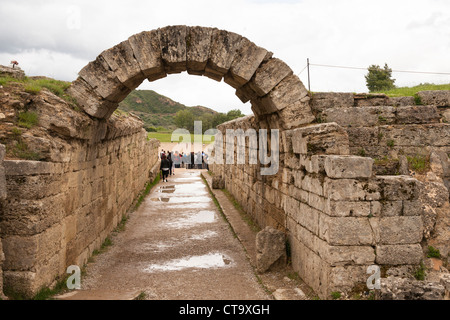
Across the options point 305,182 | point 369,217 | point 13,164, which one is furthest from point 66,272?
point 369,217

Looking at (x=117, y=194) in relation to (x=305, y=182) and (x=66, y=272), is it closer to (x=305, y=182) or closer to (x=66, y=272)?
(x=66, y=272)

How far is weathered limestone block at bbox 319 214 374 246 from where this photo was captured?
496 centimetres

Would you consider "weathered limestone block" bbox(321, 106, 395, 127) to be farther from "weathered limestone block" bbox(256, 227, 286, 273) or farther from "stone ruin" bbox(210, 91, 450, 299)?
"weathered limestone block" bbox(256, 227, 286, 273)

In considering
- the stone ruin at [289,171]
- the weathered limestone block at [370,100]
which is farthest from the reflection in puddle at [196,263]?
the weathered limestone block at [370,100]

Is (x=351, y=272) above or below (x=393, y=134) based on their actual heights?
below

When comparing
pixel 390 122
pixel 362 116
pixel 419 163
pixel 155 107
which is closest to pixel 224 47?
pixel 362 116

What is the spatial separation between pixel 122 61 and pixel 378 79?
70.4 ft

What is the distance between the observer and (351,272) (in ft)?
16.3

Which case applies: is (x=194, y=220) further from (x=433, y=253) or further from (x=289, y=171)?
(x=433, y=253)

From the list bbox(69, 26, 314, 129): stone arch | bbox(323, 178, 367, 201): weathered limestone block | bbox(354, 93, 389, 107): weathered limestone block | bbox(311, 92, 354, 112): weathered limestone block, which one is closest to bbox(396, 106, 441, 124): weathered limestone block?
bbox(354, 93, 389, 107): weathered limestone block

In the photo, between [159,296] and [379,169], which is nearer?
[159,296]

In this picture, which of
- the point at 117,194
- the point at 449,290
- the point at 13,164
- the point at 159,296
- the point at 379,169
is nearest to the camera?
the point at 449,290

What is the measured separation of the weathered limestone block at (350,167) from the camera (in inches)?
196
